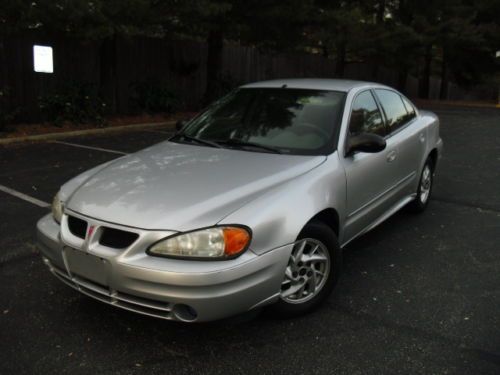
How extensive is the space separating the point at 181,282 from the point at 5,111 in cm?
1019

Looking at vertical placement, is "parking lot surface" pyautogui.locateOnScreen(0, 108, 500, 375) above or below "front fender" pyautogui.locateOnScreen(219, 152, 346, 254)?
below

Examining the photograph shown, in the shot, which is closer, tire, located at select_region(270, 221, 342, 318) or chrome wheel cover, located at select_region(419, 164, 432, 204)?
tire, located at select_region(270, 221, 342, 318)

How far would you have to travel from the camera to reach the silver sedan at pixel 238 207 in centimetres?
277

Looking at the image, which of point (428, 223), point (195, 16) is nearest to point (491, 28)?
point (195, 16)

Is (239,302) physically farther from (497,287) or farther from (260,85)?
(260,85)

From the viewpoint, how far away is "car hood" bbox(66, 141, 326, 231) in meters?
2.89

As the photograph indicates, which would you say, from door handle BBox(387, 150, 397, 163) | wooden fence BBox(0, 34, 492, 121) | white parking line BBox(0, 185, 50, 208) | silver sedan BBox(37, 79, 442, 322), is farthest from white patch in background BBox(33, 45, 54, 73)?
door handle BBox(387, 150, 397, 163)

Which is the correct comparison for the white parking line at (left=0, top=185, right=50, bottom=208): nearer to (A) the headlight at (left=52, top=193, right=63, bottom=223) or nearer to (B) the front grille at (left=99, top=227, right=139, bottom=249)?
(A) the headlight at (left=52, top=193, right=63, bottom=223)

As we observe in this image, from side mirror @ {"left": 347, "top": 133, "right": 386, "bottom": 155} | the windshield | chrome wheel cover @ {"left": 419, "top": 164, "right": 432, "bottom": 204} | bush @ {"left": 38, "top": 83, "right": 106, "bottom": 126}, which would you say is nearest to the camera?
side mirror @ {"left": 347, "top": 133, "right": 386, "bottom": 155}

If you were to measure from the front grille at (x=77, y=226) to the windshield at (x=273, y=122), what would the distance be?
52.9 inches

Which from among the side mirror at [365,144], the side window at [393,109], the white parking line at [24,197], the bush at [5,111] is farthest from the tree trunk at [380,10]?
the side mirror at [365,144]

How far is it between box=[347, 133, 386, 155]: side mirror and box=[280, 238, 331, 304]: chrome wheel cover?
848 mm

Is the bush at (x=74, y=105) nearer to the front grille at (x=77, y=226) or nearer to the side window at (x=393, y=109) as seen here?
the side window at (x=393, y=109)

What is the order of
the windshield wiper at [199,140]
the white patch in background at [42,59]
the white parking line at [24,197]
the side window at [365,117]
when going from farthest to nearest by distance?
the white patch in background at [42,59] < the white parking line at [24,197] < the side window at [365,117] < the windshield wiper at [199,140]
